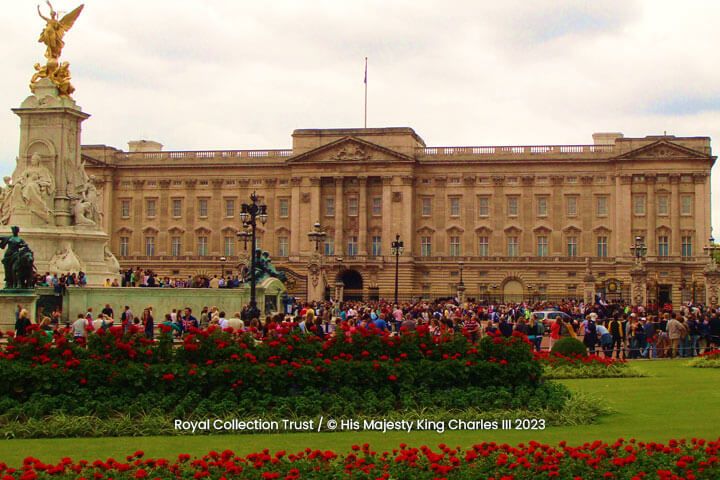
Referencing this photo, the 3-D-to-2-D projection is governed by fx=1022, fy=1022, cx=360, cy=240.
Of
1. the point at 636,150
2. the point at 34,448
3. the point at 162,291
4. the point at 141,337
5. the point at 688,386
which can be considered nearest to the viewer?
the point at 34,448

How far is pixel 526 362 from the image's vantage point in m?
17.0

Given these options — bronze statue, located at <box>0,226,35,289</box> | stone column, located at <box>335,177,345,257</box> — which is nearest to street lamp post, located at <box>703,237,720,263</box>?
stone column, located at <box>335,177,345,257</box>

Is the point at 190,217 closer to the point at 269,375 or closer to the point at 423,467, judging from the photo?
the point at 269,375

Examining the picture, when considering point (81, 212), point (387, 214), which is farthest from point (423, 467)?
point (387, 214)

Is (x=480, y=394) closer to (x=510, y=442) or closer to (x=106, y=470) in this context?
(x=510, y=442)

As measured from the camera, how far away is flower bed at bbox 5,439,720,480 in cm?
1057


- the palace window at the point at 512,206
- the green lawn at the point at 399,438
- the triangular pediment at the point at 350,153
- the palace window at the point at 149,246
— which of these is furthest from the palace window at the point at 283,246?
the green lawn at the point at 399,438

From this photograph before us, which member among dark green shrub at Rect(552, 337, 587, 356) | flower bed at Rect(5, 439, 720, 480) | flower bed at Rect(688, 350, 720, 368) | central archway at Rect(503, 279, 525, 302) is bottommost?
flower bed at Rect(5, 439, 720, 480)

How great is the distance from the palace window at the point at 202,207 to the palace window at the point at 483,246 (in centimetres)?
2522

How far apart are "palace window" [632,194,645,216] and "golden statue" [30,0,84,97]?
Result: 5826 cm

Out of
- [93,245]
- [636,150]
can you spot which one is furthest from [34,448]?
[636,150]

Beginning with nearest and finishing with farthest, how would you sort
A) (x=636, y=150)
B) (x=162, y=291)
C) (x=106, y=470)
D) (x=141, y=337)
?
(x=106, y=470)
(x=141, y=337)
(x=162, y=291)
(x=636, y=150)

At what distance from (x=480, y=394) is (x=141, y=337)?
550cm

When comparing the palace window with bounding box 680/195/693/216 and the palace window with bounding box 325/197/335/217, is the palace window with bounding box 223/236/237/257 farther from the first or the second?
the palace window with bounding box 680/195/693/216
